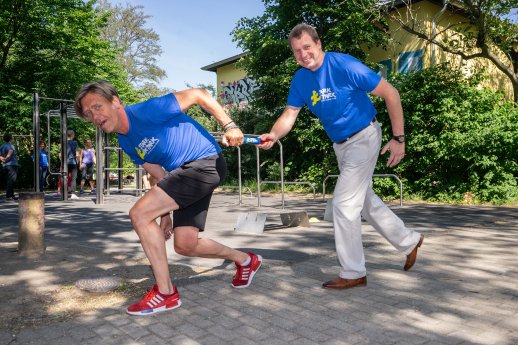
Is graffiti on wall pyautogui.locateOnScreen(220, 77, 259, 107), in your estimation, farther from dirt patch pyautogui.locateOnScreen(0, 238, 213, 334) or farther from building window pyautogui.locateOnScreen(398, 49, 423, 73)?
dirt patch pyautogui.locateOnScreen(0, 238, 213, 334)

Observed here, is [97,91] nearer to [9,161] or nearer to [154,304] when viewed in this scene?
[154,304]

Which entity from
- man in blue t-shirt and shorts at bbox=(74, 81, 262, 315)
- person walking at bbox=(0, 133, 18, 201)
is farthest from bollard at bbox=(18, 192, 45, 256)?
person walking at bbox=(0, 133, 18, 201)

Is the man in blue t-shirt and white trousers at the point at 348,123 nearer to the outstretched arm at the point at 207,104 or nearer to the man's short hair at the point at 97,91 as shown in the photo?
the outstretched arm at the point at 207,104

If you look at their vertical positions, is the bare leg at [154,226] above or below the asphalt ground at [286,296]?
above

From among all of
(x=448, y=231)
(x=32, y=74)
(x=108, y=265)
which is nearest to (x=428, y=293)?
(x=108, y=265)

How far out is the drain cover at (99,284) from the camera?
363 centimetres

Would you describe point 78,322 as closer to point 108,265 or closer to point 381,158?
point 108,265

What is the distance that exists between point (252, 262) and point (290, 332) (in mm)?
1074

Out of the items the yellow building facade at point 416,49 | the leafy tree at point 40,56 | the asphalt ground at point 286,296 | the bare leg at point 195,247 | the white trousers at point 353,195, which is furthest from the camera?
the leafy tree at point 40,56

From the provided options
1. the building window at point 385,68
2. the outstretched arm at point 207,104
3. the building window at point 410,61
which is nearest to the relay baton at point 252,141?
the outstretched arm at point 207,104

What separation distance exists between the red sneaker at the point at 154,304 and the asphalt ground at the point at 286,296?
0.15 feet

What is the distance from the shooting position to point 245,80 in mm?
27859

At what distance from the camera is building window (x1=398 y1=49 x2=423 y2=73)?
57.8 ft

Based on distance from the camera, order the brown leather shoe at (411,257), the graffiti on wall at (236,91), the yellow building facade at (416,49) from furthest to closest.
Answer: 1. the graffiti on wall at (236,91)
2. the yellow building facade at (416,49)
3. the brown leather shoe at (411,257)
